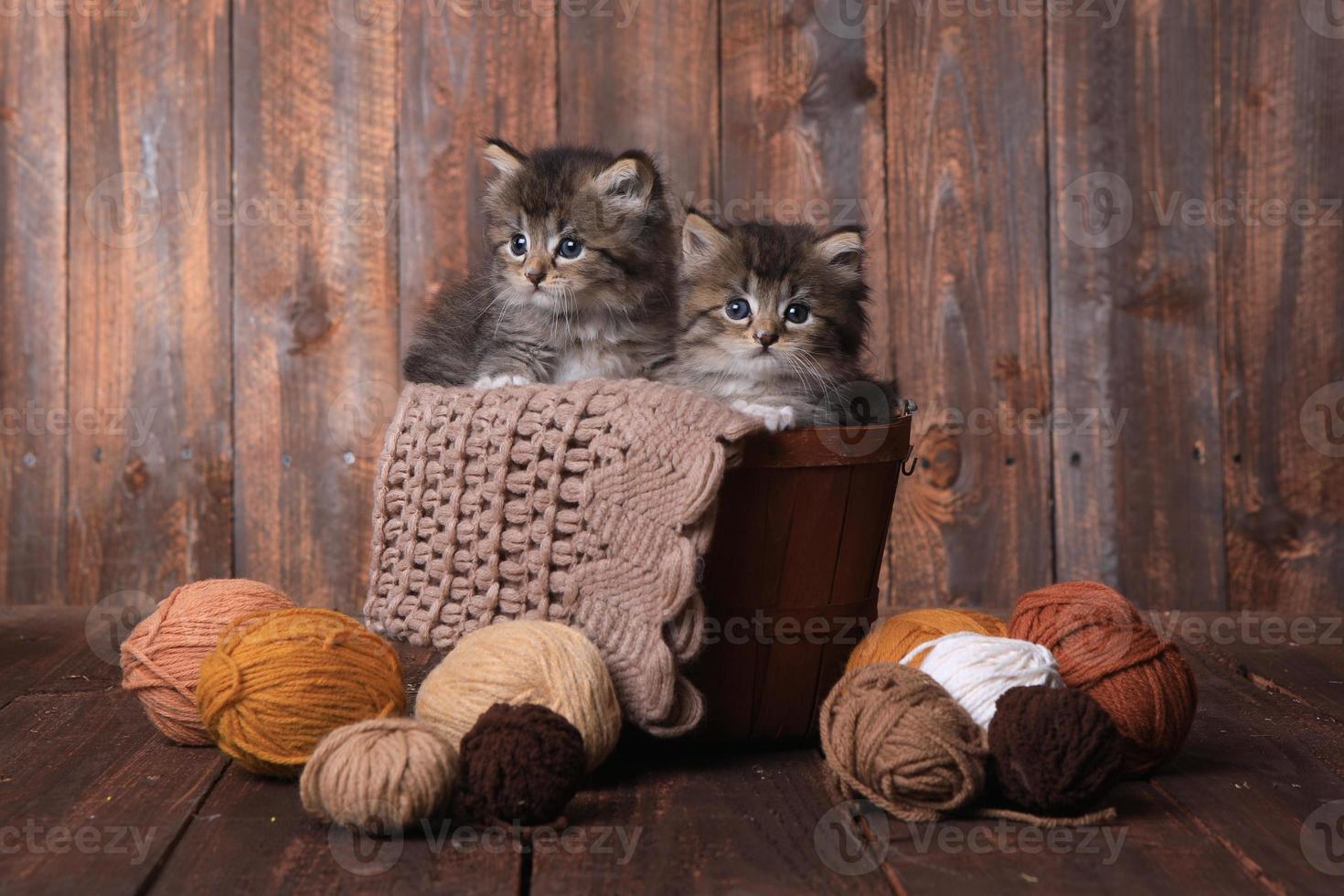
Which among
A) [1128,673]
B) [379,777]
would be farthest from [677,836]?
[1128,673]

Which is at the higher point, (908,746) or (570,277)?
(570,277)

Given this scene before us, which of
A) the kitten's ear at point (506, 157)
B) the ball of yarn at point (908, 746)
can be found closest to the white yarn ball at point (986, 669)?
the ball of yarn at point (908, 746)

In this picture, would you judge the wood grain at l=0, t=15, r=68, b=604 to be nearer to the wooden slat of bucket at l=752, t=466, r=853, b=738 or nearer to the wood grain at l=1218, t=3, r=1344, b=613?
the wooden slat of bucket at l=752, t=466, r=853, b=738

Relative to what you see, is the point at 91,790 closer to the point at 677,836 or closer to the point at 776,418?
the point at 677,836

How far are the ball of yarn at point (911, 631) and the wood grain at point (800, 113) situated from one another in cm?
99

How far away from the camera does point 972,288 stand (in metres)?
2.48

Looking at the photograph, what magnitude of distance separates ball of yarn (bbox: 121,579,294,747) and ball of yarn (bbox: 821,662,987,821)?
0.70 meters

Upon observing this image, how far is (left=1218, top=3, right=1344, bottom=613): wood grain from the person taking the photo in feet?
8.09

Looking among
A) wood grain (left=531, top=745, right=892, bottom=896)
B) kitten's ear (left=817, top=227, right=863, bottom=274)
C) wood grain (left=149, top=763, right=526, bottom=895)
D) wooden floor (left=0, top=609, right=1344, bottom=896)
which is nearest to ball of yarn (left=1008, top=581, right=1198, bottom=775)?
wooden floor (left=0, top=609, right=1344, bottom=896)

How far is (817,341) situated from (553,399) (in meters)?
0.35

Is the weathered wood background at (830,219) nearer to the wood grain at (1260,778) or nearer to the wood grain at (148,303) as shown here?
the wood grain at (148,303)

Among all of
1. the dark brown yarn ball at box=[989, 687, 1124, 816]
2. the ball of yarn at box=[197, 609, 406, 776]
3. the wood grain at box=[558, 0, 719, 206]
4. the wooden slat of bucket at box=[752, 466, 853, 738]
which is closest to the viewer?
the dark brown yarn ball at box=[989, 687, 1124, 816]

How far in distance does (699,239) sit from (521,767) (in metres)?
0.76

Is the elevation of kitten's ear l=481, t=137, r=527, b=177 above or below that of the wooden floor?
above
